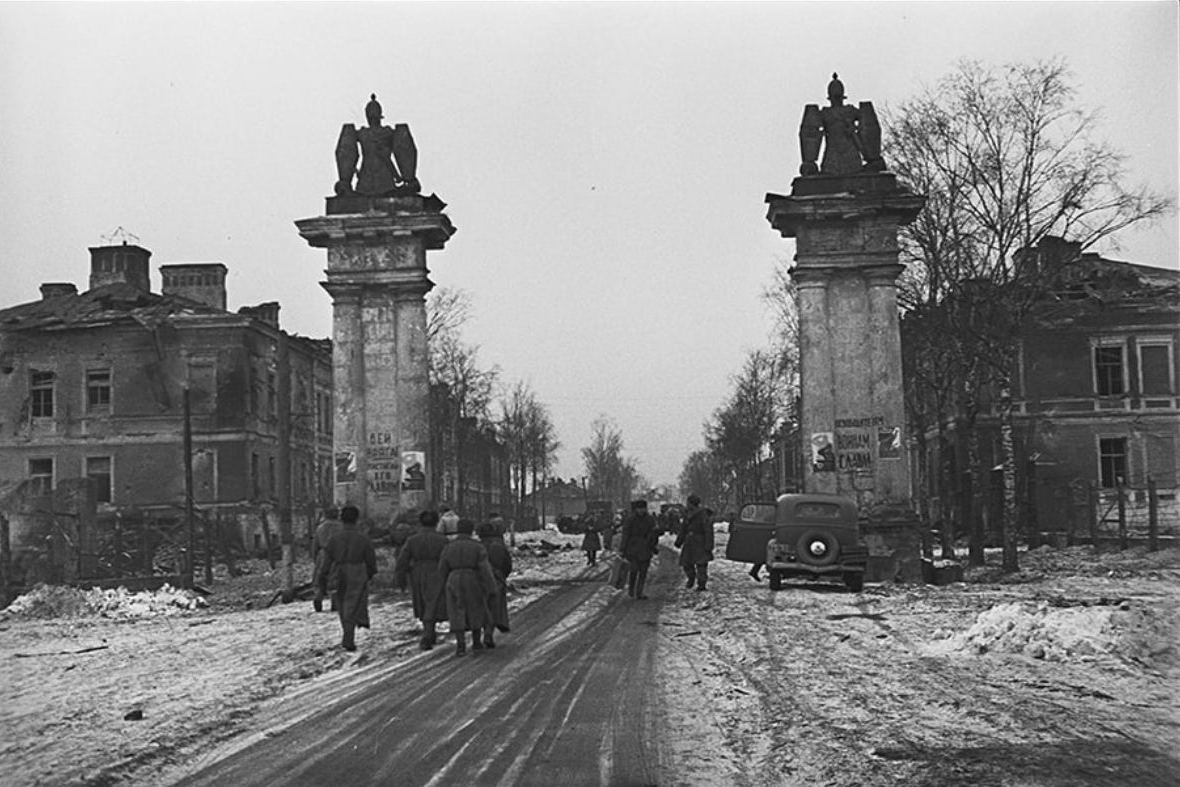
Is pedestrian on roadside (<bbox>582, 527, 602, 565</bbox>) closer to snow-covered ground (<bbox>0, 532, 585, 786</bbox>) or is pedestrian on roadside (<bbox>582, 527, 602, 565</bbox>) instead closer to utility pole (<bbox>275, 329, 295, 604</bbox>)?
snow-covered ground (<bbox>0, 532, 585, 786</bbox>)

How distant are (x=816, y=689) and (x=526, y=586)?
16284 millimetres

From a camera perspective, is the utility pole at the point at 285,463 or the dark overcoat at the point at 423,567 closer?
the dark overcoat at the point at 423,567

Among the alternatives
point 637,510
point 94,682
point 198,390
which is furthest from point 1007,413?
point 198,390

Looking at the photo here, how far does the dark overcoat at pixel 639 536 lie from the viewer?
902 inches

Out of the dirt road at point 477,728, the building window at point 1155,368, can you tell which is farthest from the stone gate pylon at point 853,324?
the building window at point 1155,368

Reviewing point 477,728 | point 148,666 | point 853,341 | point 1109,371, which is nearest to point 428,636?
point 148,666

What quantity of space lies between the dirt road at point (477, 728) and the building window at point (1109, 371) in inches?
→ 1567

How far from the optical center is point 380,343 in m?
26.7

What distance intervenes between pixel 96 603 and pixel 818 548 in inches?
517

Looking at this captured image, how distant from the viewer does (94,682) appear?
46.3 ft

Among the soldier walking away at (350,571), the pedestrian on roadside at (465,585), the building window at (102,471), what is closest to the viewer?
the pedestrian on roadside at (465,585)

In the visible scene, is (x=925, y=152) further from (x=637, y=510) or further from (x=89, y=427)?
(x=89, y=427)

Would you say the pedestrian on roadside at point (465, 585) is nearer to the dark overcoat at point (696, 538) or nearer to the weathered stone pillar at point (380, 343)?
the dark overcoat at point (696, 538)

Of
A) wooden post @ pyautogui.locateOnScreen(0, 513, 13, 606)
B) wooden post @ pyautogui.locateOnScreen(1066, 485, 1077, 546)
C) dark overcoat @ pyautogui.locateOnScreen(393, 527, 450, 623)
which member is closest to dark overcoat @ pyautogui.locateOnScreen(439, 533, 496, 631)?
dark overcoat @ pyautogui.locateOnScreen(393, 527, 450, 623)
